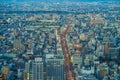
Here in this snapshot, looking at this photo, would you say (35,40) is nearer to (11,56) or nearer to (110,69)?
(11,56)

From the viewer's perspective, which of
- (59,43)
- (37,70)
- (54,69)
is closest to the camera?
(37,70)

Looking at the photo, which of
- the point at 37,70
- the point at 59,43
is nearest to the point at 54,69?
the point at 37,70

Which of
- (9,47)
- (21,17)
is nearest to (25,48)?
(9,47)

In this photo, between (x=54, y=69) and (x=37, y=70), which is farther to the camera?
(x=54, y=69)

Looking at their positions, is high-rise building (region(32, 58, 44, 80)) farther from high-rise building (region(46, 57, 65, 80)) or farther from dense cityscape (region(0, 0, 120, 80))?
high-rise building (region(46, 57, 65, 80))

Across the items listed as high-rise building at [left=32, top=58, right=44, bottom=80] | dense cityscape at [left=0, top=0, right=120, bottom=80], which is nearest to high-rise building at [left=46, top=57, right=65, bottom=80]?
dense cityscape at [left=0, top=0, right=120, bottom=80]

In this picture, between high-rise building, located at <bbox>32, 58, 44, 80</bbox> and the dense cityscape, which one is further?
the dense cityscape

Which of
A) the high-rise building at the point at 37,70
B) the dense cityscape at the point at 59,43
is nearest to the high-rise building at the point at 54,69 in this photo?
the dense cityscape at the point at 59,43

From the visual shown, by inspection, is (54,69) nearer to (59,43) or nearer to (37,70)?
(37,70)
